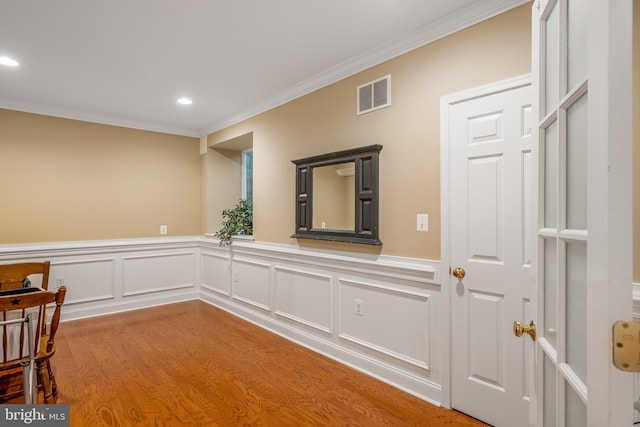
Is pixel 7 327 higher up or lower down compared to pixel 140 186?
lower down

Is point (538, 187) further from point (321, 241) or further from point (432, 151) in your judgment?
point (321, 241)

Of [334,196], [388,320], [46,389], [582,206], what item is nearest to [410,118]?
[334,196]

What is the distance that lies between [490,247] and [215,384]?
7.09ft

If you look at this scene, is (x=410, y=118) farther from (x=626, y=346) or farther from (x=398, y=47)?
(x=626, y=346)

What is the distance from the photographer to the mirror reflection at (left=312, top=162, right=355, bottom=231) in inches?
112

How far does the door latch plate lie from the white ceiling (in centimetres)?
195

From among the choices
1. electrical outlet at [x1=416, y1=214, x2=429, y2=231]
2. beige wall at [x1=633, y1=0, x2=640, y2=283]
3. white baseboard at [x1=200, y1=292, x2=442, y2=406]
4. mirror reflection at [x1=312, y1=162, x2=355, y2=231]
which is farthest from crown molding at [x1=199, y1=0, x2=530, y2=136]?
white baseboard at [x1=200, y1=292, x2=442, y2=406]

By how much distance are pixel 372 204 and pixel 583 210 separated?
5.99 feet

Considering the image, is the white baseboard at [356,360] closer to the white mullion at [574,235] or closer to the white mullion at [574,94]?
the white mullion at [574,235]

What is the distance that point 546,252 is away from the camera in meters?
1.07

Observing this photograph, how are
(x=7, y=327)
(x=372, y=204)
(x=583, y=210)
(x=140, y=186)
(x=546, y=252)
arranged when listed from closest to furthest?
(x=583, y=210) < (x=546, y=252) < (x=7, y=327) < (x=372, y=204) < (x=140, y=186)

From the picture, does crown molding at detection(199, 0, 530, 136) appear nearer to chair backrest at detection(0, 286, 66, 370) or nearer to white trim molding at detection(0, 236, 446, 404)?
white trim molding at detection(0, 236, 446, 404)

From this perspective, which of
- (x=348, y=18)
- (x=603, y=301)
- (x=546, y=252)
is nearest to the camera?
(x=603, y=301)

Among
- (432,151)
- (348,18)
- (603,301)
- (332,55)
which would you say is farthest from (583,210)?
(332,55)
